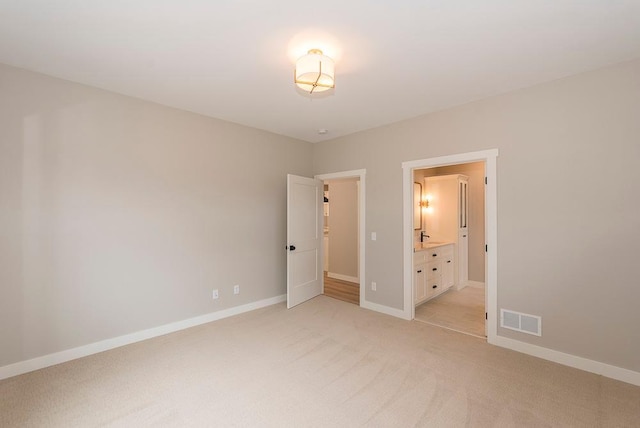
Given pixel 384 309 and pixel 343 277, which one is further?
pixel 343 277

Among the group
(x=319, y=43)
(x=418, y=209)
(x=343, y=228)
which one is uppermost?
(x=319, y=43)

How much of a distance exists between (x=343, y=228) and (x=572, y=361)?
416 centimetres

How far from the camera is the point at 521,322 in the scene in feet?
9.40

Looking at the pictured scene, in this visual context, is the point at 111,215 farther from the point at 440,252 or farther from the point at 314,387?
the point at 440,252

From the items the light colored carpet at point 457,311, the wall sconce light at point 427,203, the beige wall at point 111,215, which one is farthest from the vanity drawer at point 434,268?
the beige wall at point 111,215

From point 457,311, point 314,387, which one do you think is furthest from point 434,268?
point 314,387

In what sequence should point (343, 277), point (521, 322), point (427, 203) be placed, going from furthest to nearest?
point (343, 277), point (427, 203), point (521, 322)

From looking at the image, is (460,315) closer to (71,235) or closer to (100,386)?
(100,386)

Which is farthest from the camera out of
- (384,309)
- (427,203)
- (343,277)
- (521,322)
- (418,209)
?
(343,277)

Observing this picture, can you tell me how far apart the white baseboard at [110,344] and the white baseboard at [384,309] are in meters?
1.63

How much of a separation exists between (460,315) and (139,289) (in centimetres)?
404

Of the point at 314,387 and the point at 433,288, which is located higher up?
the point at 433,288

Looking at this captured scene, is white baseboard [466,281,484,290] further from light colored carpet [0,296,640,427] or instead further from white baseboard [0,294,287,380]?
white baseboard [0,294,287,380]

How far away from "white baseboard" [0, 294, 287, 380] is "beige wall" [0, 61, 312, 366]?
0.18 ft
